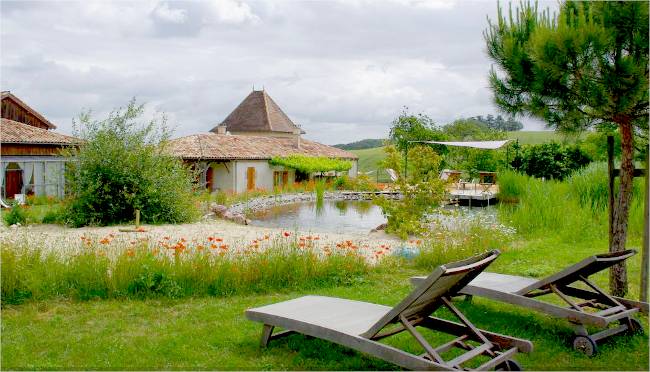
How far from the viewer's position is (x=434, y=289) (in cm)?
395

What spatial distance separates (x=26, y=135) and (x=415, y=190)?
17.4 meters

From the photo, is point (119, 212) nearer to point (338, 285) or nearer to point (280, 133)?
point (338, 285)

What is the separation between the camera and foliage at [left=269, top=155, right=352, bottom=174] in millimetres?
31531

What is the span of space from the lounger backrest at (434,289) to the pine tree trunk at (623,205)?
8.17 feet

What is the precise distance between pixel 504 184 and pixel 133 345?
1461 centimetres

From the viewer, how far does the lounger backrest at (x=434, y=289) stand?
3.76m

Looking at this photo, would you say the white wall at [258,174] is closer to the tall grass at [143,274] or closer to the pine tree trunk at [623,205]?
the tall grass at [143,274]

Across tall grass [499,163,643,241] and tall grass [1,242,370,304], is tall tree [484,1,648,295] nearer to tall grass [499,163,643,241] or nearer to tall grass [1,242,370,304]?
tall grass [1,242,370,304]

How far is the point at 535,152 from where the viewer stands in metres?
28.8

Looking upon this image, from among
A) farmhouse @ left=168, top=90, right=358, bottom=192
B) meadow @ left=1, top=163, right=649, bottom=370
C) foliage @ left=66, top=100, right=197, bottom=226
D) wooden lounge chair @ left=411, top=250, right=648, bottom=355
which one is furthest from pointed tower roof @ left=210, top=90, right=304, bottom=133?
wooden lounge chair @ left=411, top=250, right=648, bottom=355

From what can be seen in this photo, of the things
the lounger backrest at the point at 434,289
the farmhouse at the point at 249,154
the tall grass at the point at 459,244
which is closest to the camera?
the lounger backrest at the point at 434,289

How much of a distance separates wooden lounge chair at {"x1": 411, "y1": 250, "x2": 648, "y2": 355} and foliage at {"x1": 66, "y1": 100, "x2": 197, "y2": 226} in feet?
35.7

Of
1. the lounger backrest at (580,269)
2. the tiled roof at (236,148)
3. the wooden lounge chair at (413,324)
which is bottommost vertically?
the wooden lounge chair at (413,324)

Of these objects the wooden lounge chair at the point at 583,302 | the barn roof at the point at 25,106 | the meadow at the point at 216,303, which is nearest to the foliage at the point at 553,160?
the meadow at the point at 216,303
